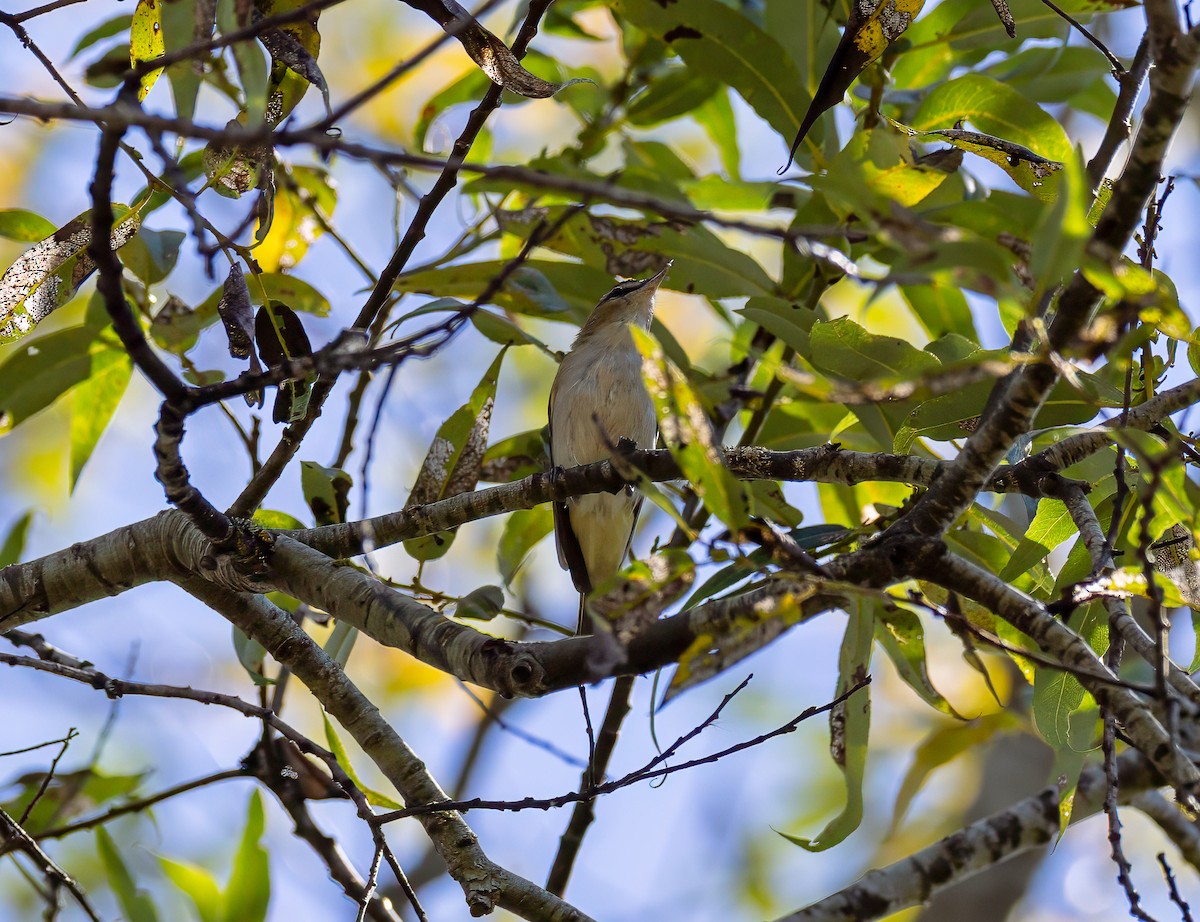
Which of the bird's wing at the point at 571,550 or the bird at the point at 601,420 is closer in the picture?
the bird at the point at 601,420

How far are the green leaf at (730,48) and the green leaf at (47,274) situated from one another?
1687 mm

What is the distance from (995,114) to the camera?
2992mm

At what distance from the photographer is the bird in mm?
4855

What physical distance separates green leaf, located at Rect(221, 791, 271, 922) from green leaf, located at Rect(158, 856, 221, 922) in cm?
3

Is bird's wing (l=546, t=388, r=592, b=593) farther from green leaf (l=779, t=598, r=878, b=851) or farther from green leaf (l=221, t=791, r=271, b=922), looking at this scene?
green leaf (l=779, t=598, r=878, b=851)

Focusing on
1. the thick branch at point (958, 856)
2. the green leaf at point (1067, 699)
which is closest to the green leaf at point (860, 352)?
the green leaf at point (1067, 699)

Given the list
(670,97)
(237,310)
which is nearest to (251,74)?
(237,310)

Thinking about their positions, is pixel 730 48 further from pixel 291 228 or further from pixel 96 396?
pixel 96 396

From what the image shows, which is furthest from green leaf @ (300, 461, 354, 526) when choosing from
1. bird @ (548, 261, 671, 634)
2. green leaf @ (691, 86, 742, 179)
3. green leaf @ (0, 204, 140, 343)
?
green leaf @ (691, 86, 742, 179)

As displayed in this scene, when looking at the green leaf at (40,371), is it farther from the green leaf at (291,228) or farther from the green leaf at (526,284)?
the green leaf at (526,284)

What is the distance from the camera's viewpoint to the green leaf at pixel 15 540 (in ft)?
10.9

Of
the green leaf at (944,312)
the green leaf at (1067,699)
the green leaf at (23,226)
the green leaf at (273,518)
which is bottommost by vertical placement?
the green leaf at (1067,699)

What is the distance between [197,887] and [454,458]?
1408mm

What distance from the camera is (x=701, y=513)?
11.7 feet
